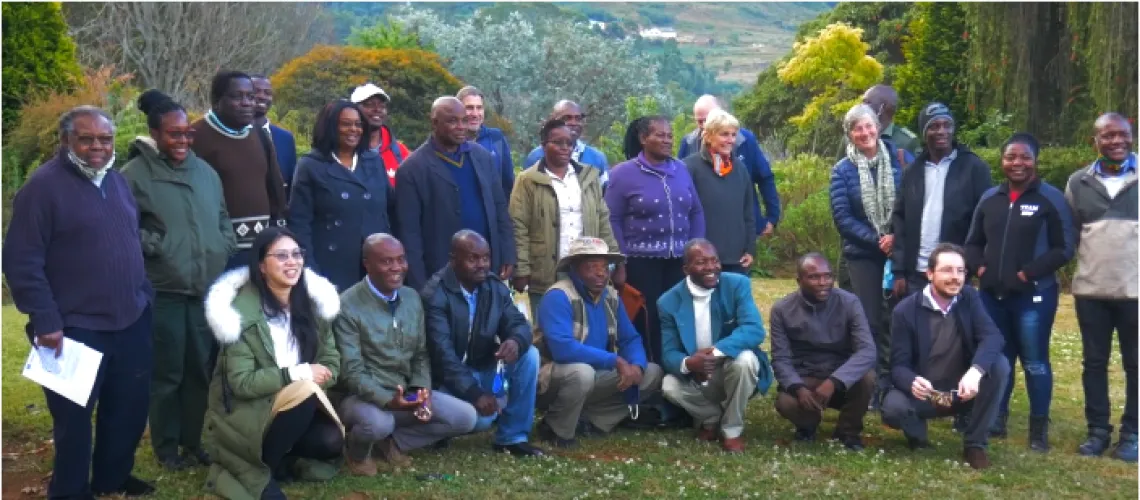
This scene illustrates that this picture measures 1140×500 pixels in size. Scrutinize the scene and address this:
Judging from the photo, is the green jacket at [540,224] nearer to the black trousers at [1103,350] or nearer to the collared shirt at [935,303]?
the collared shirt at [935,303]

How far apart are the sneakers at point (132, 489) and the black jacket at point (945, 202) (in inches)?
191

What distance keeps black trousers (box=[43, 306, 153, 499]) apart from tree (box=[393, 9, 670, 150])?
1475 inches

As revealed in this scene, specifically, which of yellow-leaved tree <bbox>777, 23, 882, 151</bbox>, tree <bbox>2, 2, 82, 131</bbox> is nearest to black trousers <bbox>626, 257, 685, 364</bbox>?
tree <bbox>2, 2, 82, 131</bbox>

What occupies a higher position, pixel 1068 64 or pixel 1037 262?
pixel 1068 64

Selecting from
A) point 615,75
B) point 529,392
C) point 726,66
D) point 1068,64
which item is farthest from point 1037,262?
point 726,66

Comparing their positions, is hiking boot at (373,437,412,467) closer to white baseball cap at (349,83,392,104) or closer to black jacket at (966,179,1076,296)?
white baseball cap at (349,83,392,104)

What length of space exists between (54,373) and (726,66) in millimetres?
Answer: 81211

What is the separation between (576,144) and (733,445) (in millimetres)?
2761

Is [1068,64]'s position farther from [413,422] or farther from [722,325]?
[413,422]

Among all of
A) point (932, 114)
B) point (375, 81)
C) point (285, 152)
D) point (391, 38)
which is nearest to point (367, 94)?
point (285, 152)

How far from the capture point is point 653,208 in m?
9.11

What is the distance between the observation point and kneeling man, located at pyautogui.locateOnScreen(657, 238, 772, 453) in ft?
27.9

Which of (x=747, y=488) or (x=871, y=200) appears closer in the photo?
(x=747, y=488)

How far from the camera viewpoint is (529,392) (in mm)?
8086
